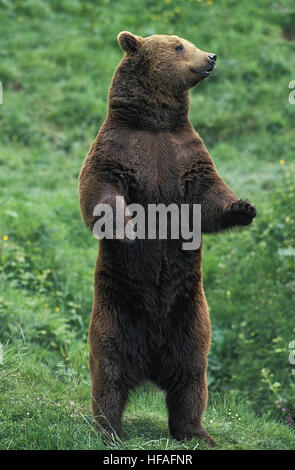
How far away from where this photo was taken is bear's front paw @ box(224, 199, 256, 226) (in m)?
3.58

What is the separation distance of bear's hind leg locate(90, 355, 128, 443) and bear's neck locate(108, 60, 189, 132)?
133cm

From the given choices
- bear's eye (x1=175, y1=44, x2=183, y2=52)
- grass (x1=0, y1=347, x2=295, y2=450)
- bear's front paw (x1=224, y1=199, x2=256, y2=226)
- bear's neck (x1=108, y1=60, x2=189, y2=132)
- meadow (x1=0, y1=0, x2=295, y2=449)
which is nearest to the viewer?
bear's front paw (x1=224, y1=199, x2=256, y2=226)

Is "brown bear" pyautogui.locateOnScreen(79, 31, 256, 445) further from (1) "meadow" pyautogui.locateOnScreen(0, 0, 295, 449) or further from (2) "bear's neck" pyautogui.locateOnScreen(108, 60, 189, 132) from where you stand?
(1) "meadow" pyautogui.locateOnScreen(0, 0, 295, 449)

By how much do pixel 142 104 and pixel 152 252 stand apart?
2.66 ft

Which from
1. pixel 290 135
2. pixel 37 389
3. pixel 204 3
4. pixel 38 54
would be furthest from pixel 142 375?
pixel 204 3

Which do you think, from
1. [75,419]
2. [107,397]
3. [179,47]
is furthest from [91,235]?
[107,397]

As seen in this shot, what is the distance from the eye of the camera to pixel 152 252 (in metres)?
3.78

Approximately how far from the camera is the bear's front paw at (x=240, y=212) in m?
3.58

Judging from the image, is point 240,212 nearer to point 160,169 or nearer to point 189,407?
point 160,169

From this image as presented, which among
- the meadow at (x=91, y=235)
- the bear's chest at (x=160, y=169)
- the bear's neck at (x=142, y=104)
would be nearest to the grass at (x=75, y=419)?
the meadow at (x=91, y=235)

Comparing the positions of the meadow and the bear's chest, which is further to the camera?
the meadow

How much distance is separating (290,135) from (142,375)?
21.2 ft

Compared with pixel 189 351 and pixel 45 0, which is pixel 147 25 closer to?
pixel 45 0

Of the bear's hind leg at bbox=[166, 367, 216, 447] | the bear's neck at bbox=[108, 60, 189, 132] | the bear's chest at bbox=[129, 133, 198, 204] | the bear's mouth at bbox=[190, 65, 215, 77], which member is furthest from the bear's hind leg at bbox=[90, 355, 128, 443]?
the bear's mouth at bbox=[190, 65, 215, 77]
